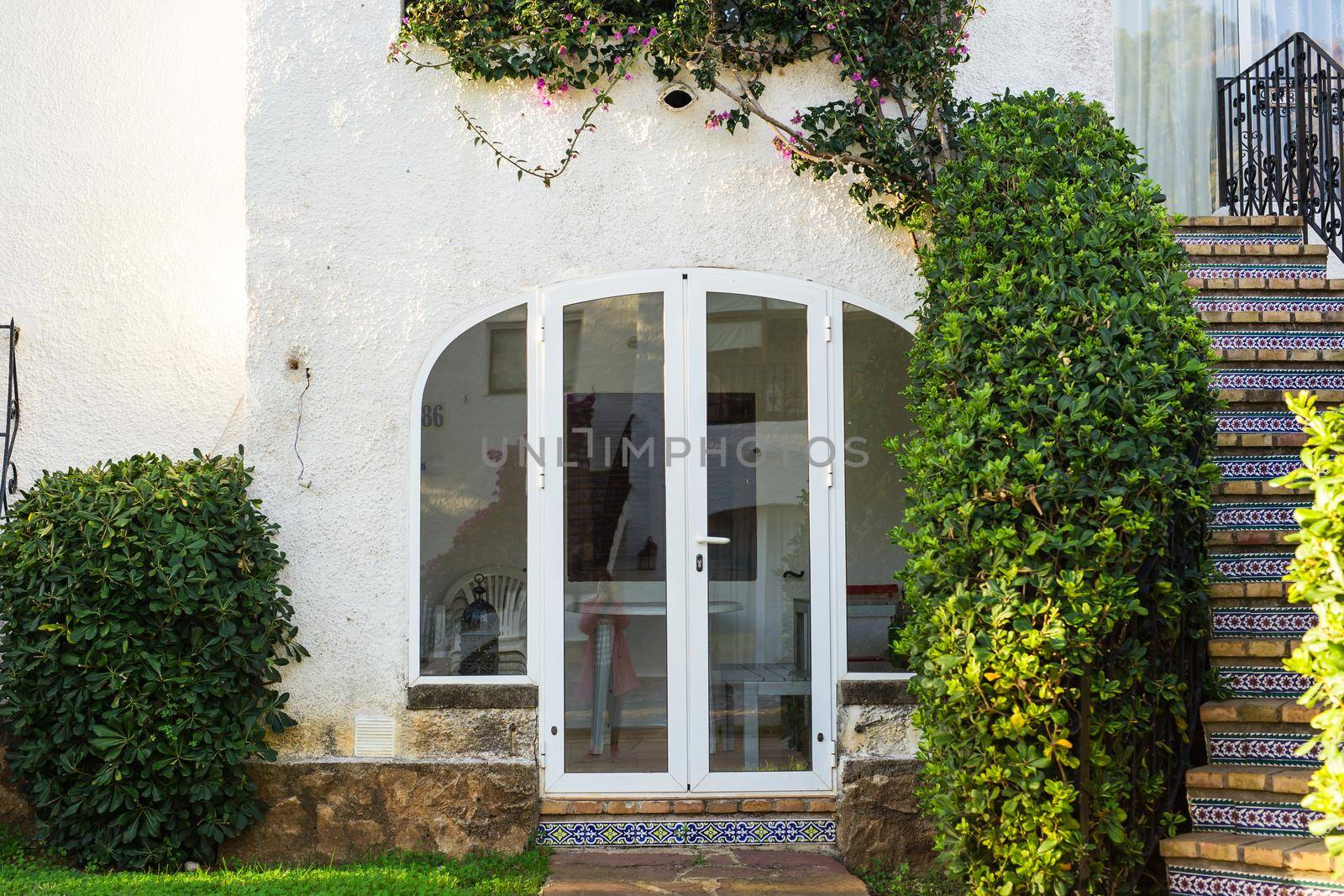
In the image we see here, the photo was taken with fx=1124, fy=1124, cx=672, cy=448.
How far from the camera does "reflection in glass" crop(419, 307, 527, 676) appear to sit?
541 cm

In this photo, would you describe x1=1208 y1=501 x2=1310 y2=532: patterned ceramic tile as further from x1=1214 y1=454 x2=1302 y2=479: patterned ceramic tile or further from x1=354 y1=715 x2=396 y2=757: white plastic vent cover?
x1=354 y1=715 x2=396 y2=757: white plastic vent cover

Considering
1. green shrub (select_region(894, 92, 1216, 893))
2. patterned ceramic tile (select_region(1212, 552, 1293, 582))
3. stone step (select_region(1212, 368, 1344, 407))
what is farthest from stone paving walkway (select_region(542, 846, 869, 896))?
stone step (select_region(1212, 368, 1344, 407))

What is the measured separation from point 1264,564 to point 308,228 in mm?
4620

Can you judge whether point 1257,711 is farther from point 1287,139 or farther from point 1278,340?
point 1287,139

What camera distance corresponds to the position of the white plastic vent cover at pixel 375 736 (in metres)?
5.27

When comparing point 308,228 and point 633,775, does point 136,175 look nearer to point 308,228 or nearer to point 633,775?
point 308,228

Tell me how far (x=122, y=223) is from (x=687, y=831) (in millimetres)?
4498

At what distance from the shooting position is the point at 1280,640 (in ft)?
14.3

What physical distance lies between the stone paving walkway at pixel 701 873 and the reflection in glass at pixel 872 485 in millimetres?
979

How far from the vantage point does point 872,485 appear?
5.52 metres

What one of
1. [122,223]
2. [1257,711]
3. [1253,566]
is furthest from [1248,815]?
[122,223]

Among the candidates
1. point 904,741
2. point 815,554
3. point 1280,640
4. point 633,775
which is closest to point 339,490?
point 633,775

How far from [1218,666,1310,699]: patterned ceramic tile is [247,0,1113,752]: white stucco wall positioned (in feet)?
7.43

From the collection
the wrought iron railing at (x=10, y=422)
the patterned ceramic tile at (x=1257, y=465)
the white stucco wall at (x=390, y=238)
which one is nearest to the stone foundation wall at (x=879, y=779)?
the patterned ceramic tile at (x=1257, y=465)
